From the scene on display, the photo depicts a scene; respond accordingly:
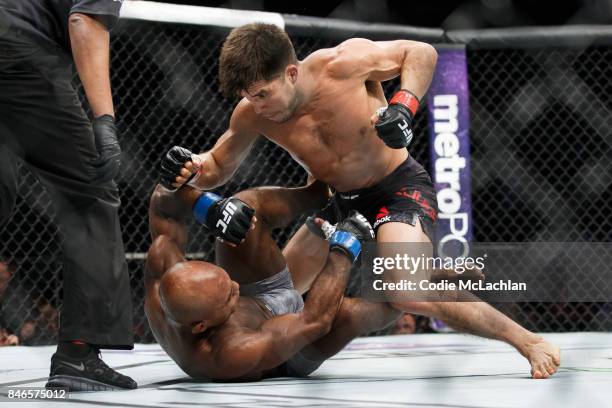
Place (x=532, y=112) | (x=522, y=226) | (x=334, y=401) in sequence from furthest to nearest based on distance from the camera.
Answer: (x=532, y=112) → (x=522, y=226) → (x=334, y=401)

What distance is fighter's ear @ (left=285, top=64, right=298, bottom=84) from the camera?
6.25 ft

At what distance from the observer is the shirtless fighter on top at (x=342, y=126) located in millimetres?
1852

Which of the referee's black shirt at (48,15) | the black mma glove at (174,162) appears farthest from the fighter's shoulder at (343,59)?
the referee's black shirt at (48,15)

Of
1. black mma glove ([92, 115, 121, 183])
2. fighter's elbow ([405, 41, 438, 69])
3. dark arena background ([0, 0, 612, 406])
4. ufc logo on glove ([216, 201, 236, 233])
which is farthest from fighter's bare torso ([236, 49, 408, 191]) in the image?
dark arena background ([0, 0, 612, 406])

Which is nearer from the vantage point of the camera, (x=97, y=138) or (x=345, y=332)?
(x=97, y=138)

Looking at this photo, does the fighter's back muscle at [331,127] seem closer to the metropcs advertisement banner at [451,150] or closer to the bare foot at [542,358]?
the bare foot at [542,358]

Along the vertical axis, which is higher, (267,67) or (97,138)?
(267,67)

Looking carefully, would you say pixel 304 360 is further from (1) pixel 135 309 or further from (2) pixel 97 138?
(1) pixel 135 309

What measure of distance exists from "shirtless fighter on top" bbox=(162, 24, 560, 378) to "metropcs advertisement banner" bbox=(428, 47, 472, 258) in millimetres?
1126

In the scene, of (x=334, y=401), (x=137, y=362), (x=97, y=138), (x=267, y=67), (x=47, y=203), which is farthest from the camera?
(x=47, y=203)

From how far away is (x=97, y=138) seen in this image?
1.57 m

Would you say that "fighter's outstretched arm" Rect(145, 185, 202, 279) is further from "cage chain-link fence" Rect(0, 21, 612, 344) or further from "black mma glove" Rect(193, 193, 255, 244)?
"cage chain-link fence" Rect(0, 21, 612, 344)

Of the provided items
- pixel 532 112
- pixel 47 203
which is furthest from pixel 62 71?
pixel 532 112

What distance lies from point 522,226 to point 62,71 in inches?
108
